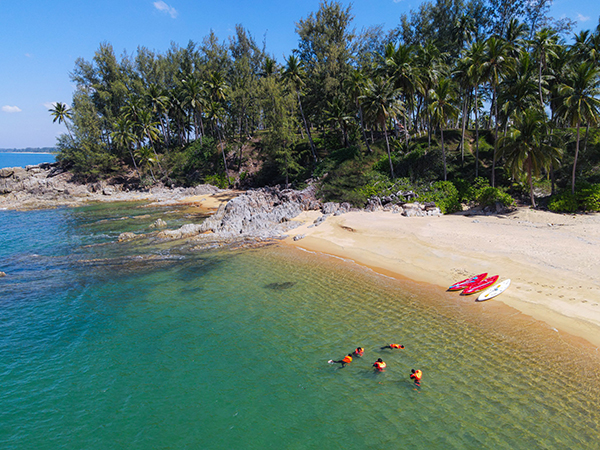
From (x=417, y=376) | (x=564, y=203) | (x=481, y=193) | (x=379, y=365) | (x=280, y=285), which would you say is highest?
(x=481, y=193)

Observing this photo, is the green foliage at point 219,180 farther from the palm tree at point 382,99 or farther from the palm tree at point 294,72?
the palm tree at point 382,99

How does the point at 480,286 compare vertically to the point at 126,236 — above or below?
below

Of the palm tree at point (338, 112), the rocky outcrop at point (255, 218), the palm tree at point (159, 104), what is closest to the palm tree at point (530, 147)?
the rocky outcrop at point (255, 218)

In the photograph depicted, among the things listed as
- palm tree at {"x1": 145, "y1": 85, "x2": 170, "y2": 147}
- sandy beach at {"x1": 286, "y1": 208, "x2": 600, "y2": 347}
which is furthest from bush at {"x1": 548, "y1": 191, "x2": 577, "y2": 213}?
palm tree at {"x1": 145, "y1": 85, "x2": 170, "y2": 147}

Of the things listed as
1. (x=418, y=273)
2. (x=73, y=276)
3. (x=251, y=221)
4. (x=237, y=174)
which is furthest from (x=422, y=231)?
(x=237, y=174)

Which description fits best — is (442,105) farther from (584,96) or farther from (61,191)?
(61,191)

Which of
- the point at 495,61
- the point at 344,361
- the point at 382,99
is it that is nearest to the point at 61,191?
the point at 382,99

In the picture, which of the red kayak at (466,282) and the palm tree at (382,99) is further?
the palm tree at (382,99)
